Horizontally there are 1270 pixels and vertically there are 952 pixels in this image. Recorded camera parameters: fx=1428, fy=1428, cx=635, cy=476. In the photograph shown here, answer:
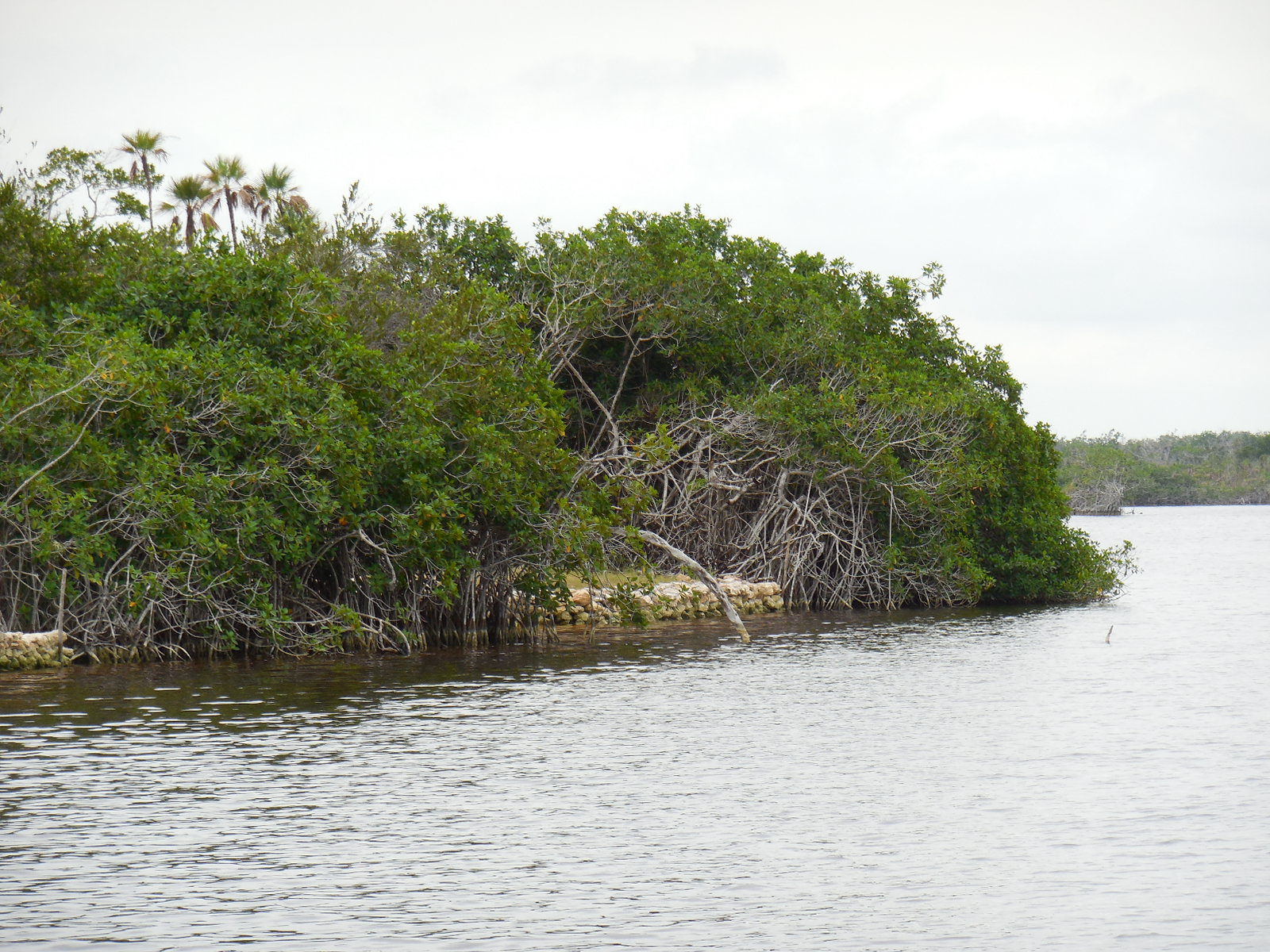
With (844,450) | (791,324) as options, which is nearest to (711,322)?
(791,324)

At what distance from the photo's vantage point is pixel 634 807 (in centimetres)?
1221

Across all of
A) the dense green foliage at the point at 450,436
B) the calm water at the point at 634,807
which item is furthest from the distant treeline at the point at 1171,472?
the calm water at the point at 634,807

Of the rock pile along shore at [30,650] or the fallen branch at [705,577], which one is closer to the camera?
the rock pile along shore at [30,650]

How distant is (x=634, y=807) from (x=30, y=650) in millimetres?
11939

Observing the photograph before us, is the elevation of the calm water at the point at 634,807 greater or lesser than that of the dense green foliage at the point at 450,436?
lesser

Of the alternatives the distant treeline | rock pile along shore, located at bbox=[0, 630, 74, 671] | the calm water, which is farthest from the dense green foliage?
the distant treeline

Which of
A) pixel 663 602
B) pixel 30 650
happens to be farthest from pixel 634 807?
pixel 663 602

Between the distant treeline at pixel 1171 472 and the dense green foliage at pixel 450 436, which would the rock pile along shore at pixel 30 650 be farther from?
the distant treeline at pixel 1171 472

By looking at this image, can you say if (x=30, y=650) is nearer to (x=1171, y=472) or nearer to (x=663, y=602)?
(x=663, y=602)

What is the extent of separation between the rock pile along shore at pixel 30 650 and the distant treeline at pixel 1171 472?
120707mm

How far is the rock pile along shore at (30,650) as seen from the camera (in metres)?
20.2

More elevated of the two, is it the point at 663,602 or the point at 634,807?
the point at 663,602

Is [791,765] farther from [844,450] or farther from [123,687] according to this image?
[844,450]

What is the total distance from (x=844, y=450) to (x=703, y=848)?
23.5 meters
